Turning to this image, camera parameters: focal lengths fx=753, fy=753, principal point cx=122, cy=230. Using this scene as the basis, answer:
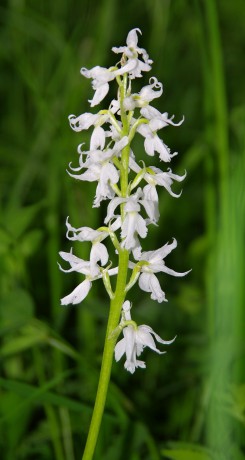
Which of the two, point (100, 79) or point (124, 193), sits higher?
point (100, 79)

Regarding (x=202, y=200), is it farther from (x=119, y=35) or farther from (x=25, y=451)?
(x=25, y=451)

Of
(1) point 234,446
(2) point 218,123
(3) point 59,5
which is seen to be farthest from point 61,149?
(3) point 59,5

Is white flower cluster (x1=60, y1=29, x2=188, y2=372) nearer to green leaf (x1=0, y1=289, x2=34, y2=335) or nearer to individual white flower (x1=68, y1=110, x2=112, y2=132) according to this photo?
individual white flower (x1=68, y1=110, x2=112, y2=132)

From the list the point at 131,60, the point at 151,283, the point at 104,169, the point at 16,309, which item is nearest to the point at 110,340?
the point at 151,283

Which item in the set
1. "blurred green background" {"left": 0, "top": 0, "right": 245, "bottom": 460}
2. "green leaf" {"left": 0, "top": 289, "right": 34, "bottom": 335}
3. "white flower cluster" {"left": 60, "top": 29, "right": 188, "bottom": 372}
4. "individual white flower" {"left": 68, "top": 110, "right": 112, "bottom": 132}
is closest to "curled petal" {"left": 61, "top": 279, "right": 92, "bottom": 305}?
"white flower cluster" {"left": 60, "top": 29, "right": 188, "bottom": 372}

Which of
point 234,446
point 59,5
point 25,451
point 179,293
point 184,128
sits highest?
point 59,5

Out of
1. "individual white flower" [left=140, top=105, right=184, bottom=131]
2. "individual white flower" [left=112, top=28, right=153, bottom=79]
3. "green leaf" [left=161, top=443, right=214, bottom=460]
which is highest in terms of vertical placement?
"individual white flower" [left=112, top=28, right=153, bottom=79]

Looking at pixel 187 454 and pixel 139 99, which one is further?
pixel 187 454

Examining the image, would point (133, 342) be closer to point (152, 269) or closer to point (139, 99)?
point (152, 269)
